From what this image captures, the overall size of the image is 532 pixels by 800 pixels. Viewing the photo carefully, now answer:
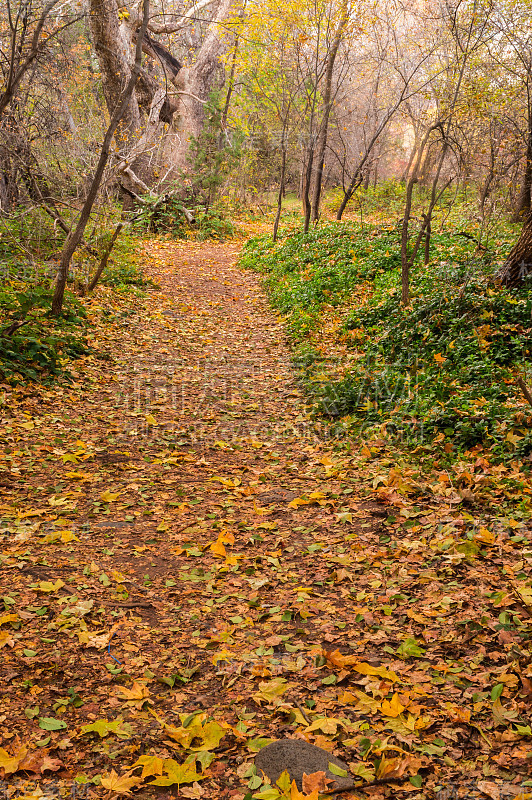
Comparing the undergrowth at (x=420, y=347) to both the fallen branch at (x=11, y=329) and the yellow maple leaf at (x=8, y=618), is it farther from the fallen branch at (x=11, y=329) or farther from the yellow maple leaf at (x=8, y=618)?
the yellow maple leaf at (x=8, y=618)

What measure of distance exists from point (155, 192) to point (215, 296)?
7153 millimetres

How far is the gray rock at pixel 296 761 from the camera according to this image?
2.23 meters

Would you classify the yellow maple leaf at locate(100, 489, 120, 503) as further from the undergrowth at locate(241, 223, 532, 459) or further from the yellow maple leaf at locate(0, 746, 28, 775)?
the undergrowth at locate(241, 223, 532, 459)

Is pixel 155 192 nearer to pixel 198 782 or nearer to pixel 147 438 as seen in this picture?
pixel 147 438

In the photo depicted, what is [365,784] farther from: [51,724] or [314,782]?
[51,724]

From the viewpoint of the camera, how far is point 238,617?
328 centimetres

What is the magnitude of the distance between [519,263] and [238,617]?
5.86 m

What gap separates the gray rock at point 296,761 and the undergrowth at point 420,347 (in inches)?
119

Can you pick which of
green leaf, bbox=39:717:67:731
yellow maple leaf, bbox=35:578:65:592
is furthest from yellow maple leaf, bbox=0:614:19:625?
green leaf, bbox=39:717:67:731

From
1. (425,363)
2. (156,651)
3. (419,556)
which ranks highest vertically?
(425,363)

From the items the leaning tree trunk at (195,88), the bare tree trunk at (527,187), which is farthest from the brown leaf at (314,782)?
the leaning tree trunk at (195,88)

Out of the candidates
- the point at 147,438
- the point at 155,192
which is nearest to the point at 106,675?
the point at 147,438

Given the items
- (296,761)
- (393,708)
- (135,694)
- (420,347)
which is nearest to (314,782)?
(296,761)

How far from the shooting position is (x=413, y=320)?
745 centimetres
